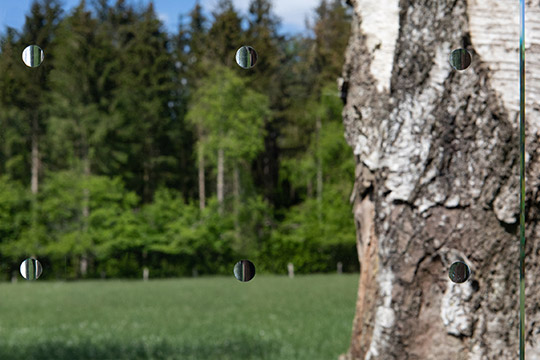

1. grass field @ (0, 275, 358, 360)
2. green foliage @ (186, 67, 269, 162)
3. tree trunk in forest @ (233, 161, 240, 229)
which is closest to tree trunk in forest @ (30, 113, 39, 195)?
green foliage @ (186, 67, 269, 162)

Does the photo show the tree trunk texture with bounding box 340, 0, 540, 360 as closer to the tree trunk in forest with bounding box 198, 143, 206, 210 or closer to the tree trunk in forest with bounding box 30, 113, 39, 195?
the tree trunk in forest with bounding box 198, 143, 206, 210

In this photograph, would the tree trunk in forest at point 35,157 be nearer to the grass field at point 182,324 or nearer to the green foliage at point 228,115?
the green foliage at point 228,115

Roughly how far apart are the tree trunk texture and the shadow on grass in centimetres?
280

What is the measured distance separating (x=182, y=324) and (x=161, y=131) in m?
4.96

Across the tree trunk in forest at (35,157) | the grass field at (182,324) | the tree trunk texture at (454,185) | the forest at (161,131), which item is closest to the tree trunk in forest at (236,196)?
the forest at (161,131)

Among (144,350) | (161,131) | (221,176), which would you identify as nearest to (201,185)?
(221,176)

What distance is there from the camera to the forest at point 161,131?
1474 millimetres

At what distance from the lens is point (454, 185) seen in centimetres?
129

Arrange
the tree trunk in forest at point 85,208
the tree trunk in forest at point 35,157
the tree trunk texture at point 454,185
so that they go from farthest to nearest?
the tree trunk in forest at point 85,208 < the tree trunk in forest at point 35,157 < the tree trunk texture at point 454,185

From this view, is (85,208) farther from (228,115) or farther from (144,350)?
(144,350)

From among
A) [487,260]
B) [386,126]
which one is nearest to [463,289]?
[487,260]

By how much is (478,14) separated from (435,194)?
36cm

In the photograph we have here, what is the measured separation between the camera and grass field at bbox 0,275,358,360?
4.44 m

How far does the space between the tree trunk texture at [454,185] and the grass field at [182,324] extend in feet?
7.17
